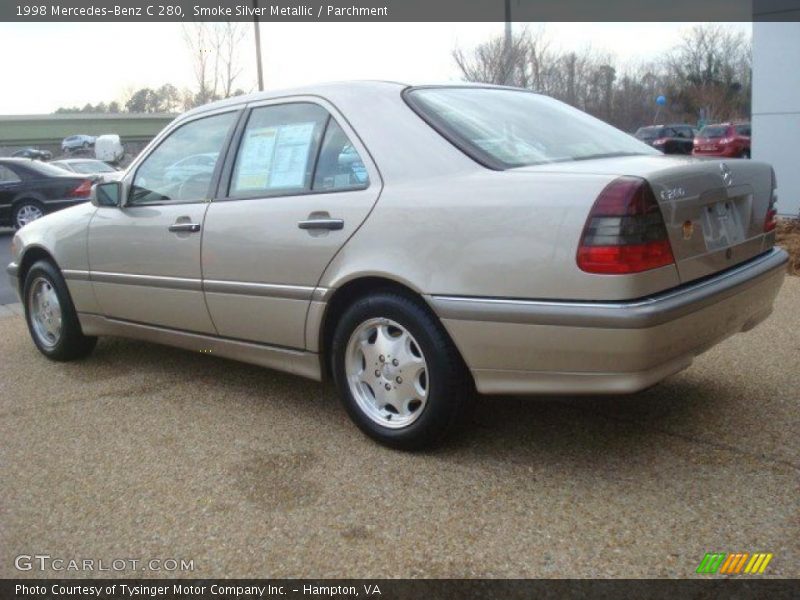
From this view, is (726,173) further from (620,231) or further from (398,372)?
(398,372)

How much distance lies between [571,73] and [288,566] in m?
29.5

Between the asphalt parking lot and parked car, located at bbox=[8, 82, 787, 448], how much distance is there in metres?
0.33

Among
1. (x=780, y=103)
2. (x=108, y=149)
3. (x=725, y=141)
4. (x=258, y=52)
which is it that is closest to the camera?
(x=780, y=103)

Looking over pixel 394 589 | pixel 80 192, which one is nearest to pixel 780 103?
pixel 394 589

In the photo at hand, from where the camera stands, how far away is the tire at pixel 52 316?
16.9ft

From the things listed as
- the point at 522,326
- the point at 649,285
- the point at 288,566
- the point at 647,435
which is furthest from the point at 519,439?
the point at 288,566

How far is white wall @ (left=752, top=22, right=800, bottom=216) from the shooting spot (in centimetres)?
1093

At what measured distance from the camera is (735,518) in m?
2.78

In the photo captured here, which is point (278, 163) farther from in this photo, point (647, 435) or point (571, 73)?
point (571, 73)

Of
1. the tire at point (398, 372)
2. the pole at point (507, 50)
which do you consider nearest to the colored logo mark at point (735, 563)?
the tire at point (398, 372)

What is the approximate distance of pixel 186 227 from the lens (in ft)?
13.6

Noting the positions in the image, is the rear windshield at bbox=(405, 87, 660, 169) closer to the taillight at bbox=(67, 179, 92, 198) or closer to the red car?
the taillight at bbox=(67, 179, 92, 198)

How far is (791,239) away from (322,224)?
6.32 meters

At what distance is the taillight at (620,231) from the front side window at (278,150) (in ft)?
4.73
